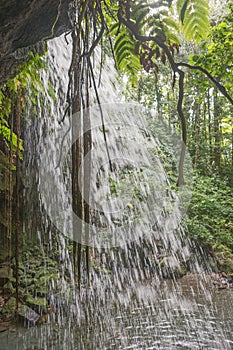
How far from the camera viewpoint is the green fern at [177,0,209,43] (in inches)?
45.4

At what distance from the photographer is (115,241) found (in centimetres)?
767

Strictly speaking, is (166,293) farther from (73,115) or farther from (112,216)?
(73,115)

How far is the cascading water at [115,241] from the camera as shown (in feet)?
11.2

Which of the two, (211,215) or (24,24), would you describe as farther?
(211,215)

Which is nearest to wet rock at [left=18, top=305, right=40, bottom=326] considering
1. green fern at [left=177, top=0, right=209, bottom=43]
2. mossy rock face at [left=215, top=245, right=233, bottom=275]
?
green fern at [left=177, top=0, right=209, bottom=43]

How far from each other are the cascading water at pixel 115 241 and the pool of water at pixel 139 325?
0.01 m

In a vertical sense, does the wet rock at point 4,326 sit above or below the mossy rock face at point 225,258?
below

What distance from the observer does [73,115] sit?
1047 millimetres

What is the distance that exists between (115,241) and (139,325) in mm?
3938

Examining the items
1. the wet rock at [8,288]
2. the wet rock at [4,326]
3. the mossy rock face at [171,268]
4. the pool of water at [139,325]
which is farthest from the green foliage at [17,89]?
the mossy rock face at [171,268]

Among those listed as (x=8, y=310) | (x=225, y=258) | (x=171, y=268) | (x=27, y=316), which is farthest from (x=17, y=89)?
(x=225, y=258)

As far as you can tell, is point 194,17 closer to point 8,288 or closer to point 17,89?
point 17,89

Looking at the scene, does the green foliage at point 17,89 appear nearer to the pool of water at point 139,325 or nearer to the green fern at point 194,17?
the green fern at point 194,17

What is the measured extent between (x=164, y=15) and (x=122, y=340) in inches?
122
